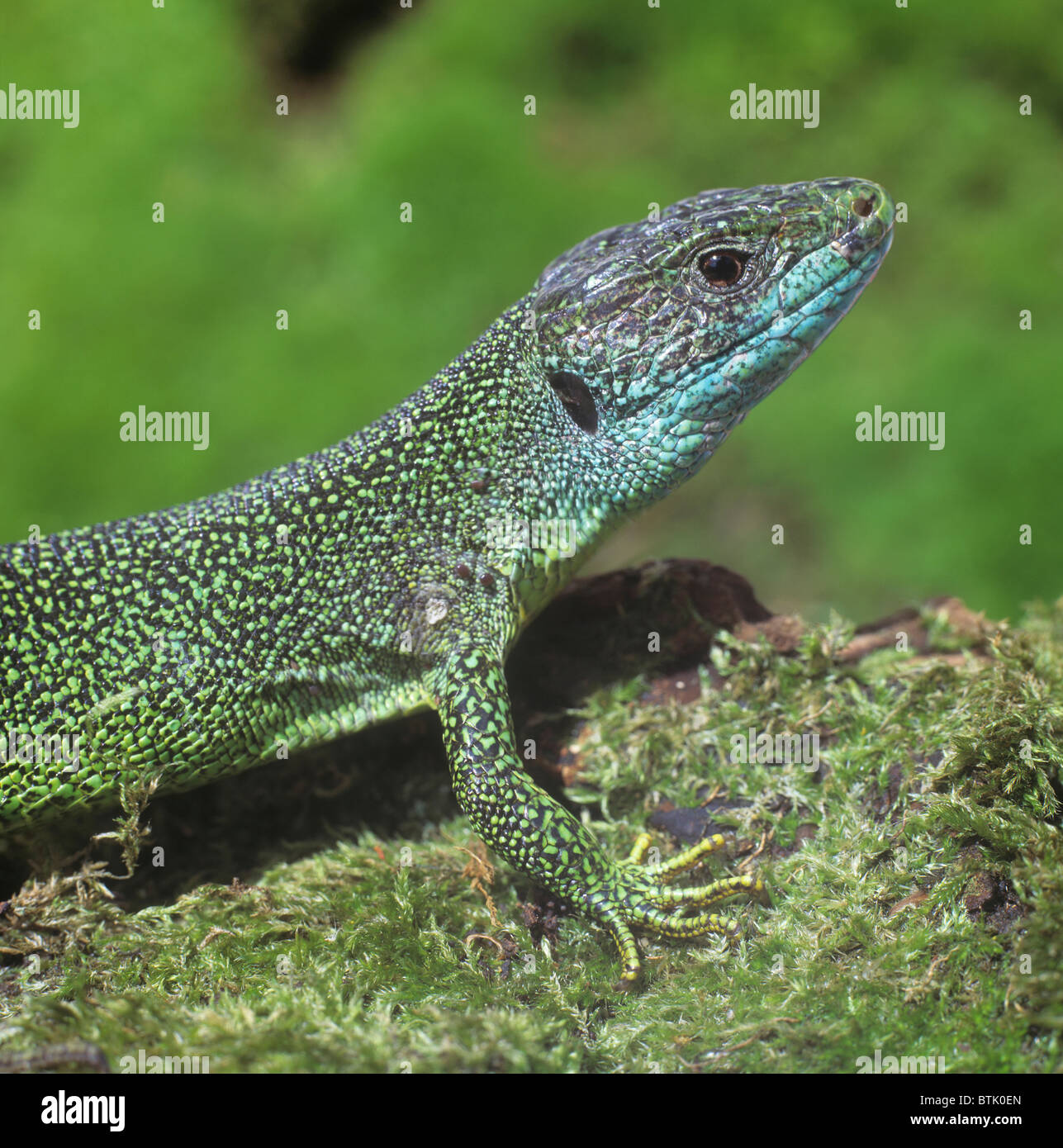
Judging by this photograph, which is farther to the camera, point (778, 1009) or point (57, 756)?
point (57, 756)

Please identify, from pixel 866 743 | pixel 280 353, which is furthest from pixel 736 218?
pixel 280 353

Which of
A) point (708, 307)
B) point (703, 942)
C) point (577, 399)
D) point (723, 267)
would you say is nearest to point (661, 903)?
point (703, 942)

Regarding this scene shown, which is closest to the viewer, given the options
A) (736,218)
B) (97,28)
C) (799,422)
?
(736,218)

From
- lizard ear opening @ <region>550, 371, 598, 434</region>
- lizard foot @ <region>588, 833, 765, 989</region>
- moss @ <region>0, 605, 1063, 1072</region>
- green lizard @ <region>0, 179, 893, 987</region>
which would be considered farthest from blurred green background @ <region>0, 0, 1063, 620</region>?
lizard foot @ <region>588, 833, 765, 989</region>

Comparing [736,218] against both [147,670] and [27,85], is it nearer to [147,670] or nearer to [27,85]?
[147,670]

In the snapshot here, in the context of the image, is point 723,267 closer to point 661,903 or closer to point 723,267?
point 723,267
